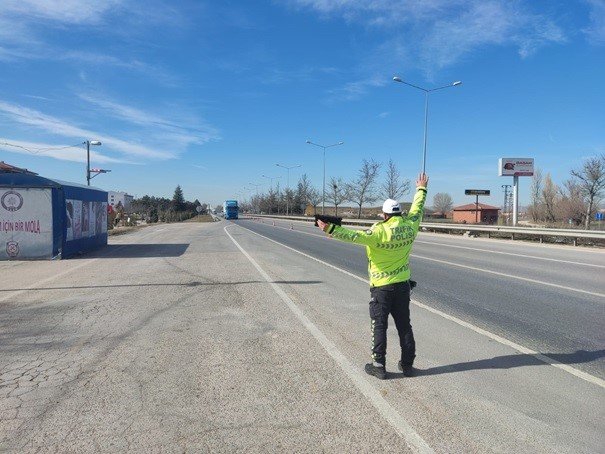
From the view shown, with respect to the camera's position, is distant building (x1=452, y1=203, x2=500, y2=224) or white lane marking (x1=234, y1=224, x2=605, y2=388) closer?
white lane marking (x1=234, y1=224, x2=605, y2=388)

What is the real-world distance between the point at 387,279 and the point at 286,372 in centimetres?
140

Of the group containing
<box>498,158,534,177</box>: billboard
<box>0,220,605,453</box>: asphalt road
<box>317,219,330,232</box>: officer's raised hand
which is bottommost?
<box>0,220,605,453</box>: asphalt road

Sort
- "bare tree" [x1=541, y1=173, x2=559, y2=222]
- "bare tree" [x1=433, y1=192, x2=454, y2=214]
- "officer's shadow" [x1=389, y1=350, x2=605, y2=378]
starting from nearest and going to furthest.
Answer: "officer's shadow" [x1=389, y1=350, x2=605, y2=378]
"bare tree" [x1=541, y1=173, x2=559, y2=222]
"bare tree" [x1=433, y1=192, x2=454, y2=214]

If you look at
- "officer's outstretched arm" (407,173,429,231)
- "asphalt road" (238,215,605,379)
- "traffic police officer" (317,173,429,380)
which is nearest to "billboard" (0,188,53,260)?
"asphalt road" (238,215,605,379)

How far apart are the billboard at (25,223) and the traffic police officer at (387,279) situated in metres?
13.2

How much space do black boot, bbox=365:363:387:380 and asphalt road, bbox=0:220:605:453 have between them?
0.13 m

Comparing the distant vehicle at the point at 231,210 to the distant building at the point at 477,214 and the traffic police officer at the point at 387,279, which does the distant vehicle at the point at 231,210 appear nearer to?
the distant building at the point at 477,214

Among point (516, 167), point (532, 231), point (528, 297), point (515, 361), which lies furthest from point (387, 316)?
point (516, 167)

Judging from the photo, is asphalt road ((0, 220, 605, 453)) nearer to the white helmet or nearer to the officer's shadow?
the officer's shadow

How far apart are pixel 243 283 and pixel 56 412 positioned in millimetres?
6924

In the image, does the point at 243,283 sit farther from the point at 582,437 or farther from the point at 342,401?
the point at 582,437

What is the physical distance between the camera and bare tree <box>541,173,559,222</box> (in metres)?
69.1

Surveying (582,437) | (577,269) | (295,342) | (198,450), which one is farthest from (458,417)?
(577,269)

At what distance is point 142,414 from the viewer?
3865mm
